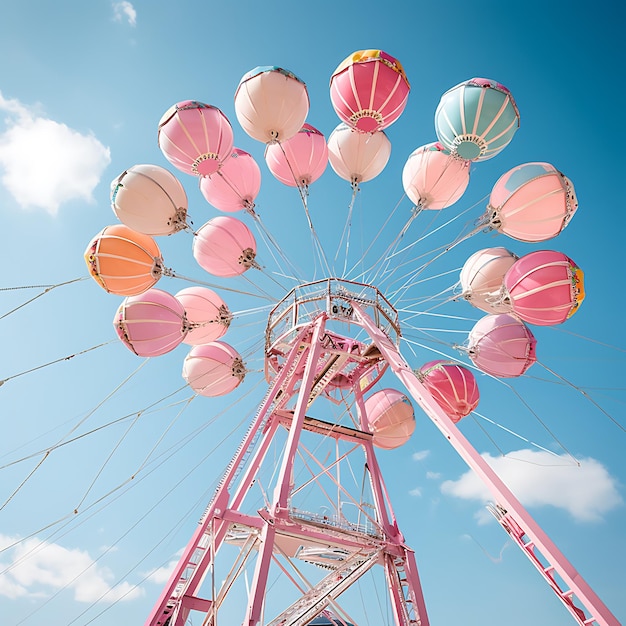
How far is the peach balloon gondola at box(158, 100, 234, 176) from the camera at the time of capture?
33.7 ft

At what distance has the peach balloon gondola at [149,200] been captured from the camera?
10398mm

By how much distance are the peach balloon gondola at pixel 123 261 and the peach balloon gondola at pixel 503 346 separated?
24.9 ft

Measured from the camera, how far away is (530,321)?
10.8 m

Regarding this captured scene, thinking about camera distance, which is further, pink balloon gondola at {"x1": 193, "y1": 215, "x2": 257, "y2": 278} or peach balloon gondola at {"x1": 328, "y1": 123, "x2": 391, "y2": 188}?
peach balloon gondola at {"x1": 328, "y1": 123, "x2": 391, "y2": 188}

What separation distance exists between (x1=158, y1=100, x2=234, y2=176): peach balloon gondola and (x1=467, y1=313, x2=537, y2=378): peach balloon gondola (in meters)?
7.25

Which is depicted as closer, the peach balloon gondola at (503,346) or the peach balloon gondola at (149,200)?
the peach balloon gondola at (149,200)

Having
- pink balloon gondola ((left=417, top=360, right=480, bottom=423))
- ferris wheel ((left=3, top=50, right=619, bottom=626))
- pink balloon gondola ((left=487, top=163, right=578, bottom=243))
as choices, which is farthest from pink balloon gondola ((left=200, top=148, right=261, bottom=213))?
pink balloon gondola ((left=417, top=360, right=480, bottom=423))

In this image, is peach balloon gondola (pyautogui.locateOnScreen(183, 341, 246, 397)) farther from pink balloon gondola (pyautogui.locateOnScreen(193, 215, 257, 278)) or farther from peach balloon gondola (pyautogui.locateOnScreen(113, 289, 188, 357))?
pink balloon gondola (pyautogui.locateOnScreen(193, 215, 257, 278))

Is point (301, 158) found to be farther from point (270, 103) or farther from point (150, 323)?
point (150, 323)

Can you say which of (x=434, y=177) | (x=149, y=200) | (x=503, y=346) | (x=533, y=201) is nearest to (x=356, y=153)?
(x=434, y=177)

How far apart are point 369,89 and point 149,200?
5005 millimetres

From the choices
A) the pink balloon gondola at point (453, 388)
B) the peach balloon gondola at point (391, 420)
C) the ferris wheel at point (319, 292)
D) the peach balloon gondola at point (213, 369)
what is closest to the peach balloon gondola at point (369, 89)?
the ferris wheel at point (319, 292)

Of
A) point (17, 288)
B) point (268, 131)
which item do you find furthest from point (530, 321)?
point (17, 288)

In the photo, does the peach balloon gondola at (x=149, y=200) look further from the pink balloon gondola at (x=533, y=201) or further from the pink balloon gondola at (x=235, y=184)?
the pink balloon gondola at (x=533, y=201)
